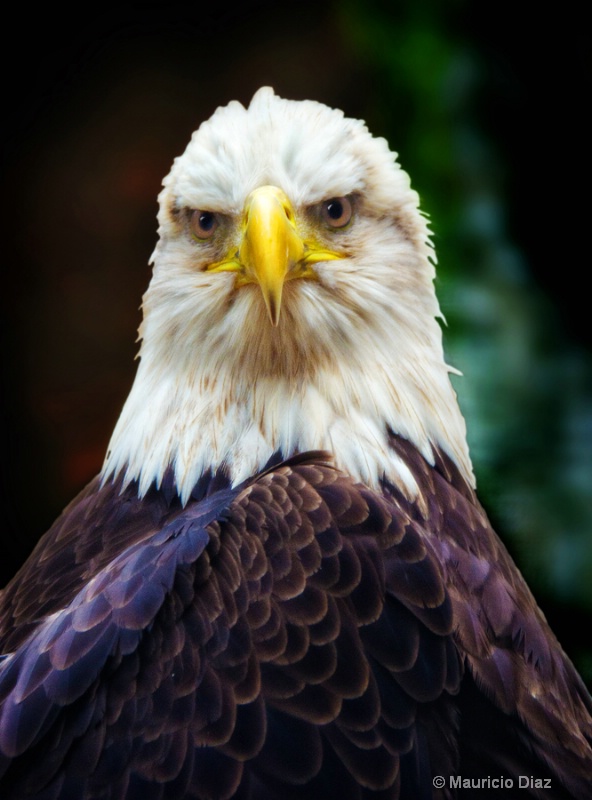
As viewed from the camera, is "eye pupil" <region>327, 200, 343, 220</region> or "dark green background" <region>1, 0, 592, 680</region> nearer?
"eye pupil" <region>327, 200, 343, 220</region>

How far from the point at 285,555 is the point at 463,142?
1.38 m

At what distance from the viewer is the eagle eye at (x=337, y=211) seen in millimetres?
1788

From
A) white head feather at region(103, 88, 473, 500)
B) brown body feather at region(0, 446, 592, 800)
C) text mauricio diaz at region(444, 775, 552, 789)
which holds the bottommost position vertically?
text mauricio diaz at region(444, 775, 552, 789)

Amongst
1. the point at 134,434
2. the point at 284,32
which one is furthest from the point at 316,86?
the point at 134,434

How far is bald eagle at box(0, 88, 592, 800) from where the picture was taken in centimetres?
142

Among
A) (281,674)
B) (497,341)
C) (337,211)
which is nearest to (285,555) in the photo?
(281,674)

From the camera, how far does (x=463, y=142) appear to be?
2.48 metres

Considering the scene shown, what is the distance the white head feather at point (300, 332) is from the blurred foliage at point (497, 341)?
0.57m

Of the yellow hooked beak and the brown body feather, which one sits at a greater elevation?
the yellow hooked beak

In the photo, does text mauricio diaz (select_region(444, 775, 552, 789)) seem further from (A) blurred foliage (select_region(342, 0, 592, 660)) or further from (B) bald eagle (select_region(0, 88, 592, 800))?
(A) blurred foliage (select_region(342, 0, 592, 660))

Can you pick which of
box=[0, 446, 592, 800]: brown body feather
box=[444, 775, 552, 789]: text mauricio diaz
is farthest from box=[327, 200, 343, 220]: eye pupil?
box=[444, 775, 552, 789]: text mauricio diaz

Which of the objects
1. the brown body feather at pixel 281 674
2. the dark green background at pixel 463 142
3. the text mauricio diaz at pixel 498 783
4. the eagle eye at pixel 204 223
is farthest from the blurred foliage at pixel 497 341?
the text mauricio diaz at pixel 498 783

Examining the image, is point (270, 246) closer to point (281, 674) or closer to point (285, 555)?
point (285, 555)

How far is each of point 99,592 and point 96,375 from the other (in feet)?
6.22
